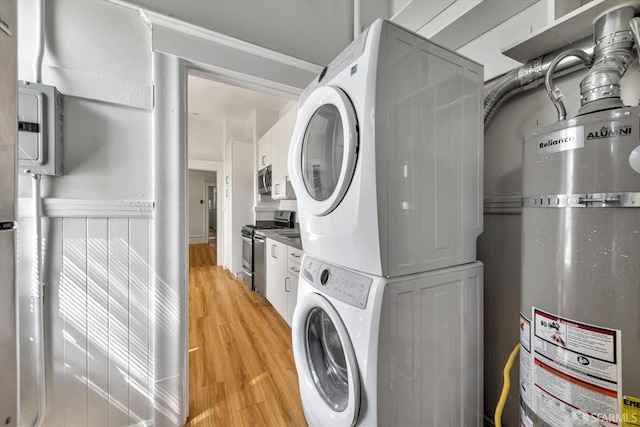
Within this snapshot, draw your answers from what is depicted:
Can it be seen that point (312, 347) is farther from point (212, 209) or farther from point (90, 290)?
point (212, 209)

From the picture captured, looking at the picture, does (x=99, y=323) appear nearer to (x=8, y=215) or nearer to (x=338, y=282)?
(x=8, y=215)

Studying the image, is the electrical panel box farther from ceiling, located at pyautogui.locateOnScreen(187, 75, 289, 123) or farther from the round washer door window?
ceiling, located at pyautogui.locateOnScreen(187, 75, 289, 123)

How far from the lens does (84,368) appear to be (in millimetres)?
1154

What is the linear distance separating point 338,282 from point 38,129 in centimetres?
131

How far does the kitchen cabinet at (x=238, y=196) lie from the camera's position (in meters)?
4.17

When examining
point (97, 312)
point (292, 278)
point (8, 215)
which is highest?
point (8, 215)

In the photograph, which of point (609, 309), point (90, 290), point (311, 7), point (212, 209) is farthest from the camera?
Answer: point (212, 209)

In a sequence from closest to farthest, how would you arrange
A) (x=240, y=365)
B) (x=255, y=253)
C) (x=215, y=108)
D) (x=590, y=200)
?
(x=590, y=200), (x=240, y=365), (x=255, y=253), (x=215, y=108)

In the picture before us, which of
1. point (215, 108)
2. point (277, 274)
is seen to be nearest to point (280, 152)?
point (277, 274)

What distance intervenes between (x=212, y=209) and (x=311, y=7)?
8.55 meters

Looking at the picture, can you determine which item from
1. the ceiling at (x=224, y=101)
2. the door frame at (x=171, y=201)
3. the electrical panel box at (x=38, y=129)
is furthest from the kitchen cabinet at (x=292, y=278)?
the ceiling at (x=224, y=101)

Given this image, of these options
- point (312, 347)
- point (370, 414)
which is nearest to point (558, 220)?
point (370, 414)

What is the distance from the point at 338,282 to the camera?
0.92m

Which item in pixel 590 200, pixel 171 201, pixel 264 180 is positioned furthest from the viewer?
pixel 264 180
